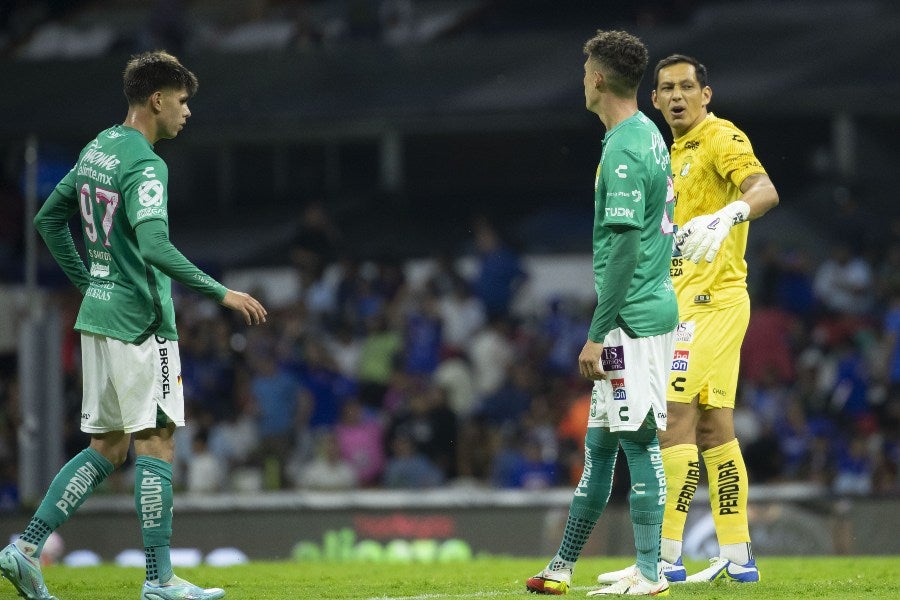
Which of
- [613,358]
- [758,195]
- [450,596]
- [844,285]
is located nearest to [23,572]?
[450,596]

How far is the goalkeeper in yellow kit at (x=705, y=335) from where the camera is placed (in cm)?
728

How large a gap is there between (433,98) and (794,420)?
5797 millimetres

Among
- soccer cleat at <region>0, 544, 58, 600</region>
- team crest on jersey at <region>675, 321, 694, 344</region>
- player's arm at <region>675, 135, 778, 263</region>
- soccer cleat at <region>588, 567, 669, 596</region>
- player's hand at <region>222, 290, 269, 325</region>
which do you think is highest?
player's arm at <region>675, 135, 778, 263</region>

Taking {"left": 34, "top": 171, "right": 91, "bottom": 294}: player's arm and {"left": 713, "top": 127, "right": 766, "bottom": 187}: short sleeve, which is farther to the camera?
{"left": 713, "top": 127, "right": 766, "bottom": 187}: short sleeve

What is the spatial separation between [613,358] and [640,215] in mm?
641

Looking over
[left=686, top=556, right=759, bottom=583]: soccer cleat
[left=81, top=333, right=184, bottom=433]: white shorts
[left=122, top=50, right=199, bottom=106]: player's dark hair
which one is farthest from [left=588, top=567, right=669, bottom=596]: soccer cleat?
[left=122, top=50, right=199, bottom=106]: player's dark hair

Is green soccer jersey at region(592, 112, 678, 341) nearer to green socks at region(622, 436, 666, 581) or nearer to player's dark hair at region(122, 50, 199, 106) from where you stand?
green socks at region(622, 436, 666, 581)

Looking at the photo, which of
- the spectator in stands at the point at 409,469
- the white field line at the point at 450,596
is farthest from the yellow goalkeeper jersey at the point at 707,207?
the spectator in stands at the point at 409,469

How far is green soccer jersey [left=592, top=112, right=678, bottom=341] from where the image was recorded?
6.02 m

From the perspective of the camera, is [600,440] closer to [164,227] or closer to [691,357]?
[691,357]

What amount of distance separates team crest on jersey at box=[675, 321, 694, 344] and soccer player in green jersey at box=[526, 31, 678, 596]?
1.09 meters

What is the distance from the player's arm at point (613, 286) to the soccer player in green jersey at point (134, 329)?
1.39 meters

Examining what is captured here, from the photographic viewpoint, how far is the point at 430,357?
1644 centimetres

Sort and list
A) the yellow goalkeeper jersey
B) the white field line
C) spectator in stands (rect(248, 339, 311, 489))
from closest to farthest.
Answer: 1. the white field line
2. the yellow goalkeeper jersey
3. spectator in stands (rect(248, 339, 311, 489))
